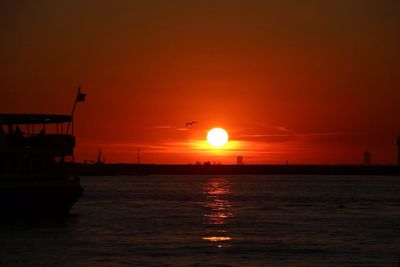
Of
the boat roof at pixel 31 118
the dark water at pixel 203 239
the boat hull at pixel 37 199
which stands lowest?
the dark water at pixel 203 239

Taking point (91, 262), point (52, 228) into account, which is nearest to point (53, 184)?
point (52, 228)

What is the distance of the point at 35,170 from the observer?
6438 centimetres

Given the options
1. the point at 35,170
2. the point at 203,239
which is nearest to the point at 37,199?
the point at 35,170

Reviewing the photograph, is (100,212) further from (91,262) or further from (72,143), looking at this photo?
(91,262)

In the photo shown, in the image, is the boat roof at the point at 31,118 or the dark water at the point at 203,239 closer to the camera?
the dark water at the point at 203,239

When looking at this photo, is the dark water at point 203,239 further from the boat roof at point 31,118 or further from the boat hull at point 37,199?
the boat roof at point 31,118

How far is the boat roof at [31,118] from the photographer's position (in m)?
64.6

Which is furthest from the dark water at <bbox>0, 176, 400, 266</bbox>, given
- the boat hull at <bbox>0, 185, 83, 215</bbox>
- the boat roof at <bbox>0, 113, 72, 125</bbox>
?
the boat roof at <bbox>0, 113, 72, 125</bbox>

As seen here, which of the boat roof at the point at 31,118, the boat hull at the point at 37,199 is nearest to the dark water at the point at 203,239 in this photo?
the boat hull at the point at 37,199

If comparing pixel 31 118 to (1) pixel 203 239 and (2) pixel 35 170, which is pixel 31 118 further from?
(1) pixel 203 239

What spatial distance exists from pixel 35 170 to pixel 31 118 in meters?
4.24

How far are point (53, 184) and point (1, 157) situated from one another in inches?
175

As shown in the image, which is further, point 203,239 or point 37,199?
point 37,199

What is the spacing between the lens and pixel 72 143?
65562 millimetres
